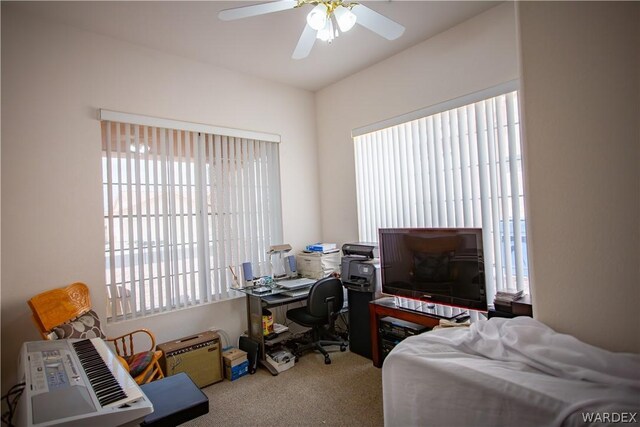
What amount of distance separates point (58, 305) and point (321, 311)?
6.50ft

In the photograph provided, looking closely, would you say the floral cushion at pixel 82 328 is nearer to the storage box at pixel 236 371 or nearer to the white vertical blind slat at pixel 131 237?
the white vertical blind slat at pixel 131 237

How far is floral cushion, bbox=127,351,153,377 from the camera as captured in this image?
6.78 feet

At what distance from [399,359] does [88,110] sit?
9.16 ft

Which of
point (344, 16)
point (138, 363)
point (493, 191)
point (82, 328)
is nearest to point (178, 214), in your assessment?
point (82, 328)

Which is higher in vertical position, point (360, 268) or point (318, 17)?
point (318, 17)

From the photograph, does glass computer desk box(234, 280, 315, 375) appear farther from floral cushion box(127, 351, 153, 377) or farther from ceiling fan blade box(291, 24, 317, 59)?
ceiling fan blade box(291, 24, 317, 59)

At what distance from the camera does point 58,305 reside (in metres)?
2.07

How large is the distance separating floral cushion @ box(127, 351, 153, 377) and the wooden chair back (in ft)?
1.61

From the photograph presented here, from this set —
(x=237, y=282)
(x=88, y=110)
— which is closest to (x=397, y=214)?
(x=237, y=282)

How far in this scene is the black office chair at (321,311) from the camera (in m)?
2.87

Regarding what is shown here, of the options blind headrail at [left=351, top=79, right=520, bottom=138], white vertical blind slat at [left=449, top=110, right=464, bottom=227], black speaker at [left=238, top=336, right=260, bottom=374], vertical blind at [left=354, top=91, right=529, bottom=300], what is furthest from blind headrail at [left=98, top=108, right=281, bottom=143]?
black speaker at [left=238, top=336, right=260, bottom=374]

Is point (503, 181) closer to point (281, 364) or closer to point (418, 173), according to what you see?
point (418, 173)

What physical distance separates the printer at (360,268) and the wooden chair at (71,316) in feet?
5.59

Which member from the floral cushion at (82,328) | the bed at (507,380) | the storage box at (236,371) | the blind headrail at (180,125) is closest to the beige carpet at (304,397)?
the storage box at (236,371)
